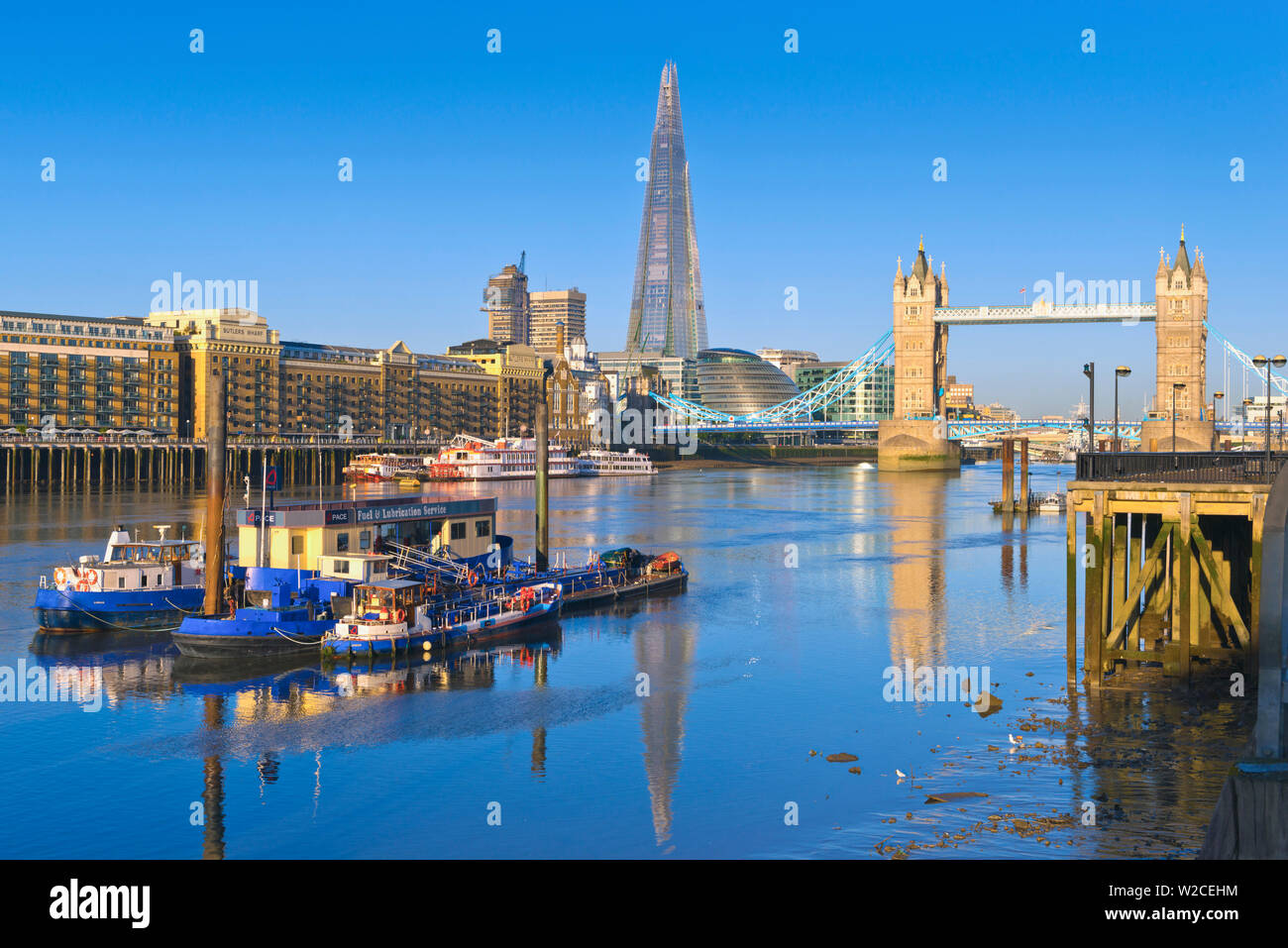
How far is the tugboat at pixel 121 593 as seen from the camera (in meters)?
37.6

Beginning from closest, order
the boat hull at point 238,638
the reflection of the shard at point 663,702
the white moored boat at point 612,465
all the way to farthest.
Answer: the reflection of the shard at point 663,702, the boat hull at point 238,638, the white moored boat at point 612,465

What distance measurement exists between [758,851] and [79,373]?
483 feet

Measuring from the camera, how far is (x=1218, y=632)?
30.8m

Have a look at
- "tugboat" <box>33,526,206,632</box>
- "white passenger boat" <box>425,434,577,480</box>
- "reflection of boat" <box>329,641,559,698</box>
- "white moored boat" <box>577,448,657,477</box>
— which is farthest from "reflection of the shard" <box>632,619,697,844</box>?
"white moored boat" <box>577,448,657,477</box>

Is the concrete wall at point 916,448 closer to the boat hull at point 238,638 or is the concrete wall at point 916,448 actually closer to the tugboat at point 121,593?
the tugboat at point 121,593

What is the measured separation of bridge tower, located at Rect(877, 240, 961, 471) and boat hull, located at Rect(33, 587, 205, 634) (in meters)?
143

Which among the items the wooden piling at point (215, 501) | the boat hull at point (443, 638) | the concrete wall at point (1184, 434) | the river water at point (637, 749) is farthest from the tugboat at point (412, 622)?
the concrete wall at point (1184, 434)

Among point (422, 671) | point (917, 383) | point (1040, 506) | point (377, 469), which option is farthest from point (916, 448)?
point (422, 671)

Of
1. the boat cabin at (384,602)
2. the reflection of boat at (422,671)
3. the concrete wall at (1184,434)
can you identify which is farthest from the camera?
the concrete wall at (1184,434)

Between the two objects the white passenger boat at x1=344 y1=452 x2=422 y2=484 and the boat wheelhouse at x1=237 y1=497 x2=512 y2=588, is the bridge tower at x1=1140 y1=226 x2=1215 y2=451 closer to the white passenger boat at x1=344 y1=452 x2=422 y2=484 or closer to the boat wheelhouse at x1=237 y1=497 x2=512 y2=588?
the white passenger boat at x1=344 y1=452 x2=422 y2=484

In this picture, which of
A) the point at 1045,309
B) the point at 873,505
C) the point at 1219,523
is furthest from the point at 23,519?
the point at 1045,309

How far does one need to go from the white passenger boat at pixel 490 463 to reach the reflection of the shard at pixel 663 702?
108588 millimetres

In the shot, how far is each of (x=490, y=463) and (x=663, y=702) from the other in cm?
12458
